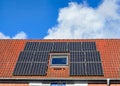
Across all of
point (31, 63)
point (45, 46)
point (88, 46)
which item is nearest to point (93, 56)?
point (88, 46)

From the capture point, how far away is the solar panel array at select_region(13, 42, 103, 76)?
18.5m

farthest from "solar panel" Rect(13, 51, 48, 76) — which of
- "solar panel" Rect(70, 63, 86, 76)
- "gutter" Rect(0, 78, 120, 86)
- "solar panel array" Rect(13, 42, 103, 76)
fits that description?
"solar panel" Rect(70, 63, 86, 76)

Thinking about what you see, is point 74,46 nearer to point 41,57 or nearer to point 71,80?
point 41,57

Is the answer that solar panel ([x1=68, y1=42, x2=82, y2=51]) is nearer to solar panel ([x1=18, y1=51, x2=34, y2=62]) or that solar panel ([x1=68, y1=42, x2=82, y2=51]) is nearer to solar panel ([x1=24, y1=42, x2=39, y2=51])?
solar panel ([x1=24, y1=42, x2=39, y2=51])

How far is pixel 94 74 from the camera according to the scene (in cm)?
1803

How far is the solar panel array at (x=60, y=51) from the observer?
18.5m

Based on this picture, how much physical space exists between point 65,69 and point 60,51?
6.79ft

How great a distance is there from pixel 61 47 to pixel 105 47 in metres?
3.32

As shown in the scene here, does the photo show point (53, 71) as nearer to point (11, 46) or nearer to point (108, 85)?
point (108, 85)

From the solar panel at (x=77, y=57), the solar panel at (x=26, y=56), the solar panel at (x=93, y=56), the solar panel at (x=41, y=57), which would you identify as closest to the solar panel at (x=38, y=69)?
the solar panel at (x=41, y=57)

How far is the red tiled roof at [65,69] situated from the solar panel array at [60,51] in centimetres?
35

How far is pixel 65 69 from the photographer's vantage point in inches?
742

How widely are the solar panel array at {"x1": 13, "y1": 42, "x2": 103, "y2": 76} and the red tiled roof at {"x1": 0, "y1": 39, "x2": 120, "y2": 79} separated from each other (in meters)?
0.35

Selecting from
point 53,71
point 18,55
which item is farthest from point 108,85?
point 18,55
